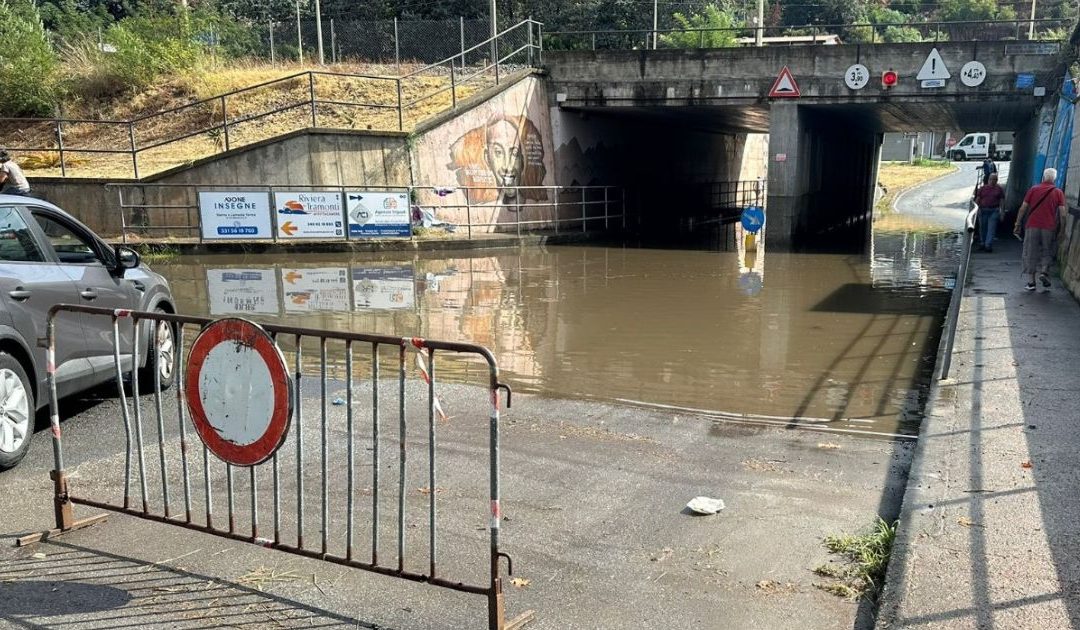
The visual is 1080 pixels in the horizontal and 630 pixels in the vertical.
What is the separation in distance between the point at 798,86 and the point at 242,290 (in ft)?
51.5

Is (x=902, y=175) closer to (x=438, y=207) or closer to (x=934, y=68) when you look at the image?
(x=934, y=68)

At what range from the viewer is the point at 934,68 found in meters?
21.9

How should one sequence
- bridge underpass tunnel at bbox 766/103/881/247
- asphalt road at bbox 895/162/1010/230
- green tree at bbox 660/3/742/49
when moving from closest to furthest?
bridge underpass tunnel at bbox 766/103/881/247 → asphalt road at bbox 895/162/1010/230 → green tree at bbox 660/3/742/49

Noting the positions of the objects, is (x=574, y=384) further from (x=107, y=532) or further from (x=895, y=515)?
(x=107, y=532)

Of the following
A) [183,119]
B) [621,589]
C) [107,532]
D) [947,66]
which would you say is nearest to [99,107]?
[183,119]

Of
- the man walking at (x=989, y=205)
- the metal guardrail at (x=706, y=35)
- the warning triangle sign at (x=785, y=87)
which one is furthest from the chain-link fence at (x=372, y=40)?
the man walking at (x=989, y=205)

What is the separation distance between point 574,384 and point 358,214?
553 inches

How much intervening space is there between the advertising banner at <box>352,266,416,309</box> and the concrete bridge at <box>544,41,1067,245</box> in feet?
32.9

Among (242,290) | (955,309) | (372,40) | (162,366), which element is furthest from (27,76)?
(955,309)

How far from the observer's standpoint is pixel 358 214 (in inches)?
839

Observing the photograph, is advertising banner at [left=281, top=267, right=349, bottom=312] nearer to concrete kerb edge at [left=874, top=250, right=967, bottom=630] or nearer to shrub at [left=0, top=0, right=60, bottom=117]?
concrete kerb edge at [left=874, top=250, right=967, bottom=630]

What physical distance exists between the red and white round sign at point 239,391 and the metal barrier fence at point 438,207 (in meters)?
17.5

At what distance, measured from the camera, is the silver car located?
18.4 ft

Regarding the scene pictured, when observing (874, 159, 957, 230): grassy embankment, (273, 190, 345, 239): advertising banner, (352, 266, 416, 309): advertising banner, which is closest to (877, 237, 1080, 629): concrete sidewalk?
(352, 266, 416, 309): advertising banner
